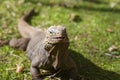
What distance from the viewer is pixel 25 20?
7801mm

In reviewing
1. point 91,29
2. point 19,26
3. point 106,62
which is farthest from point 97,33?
point 19,26

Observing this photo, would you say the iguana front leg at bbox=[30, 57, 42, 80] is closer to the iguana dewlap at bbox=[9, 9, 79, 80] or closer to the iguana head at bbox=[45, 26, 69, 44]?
the iguana dewlap at bbox=[9, 9, 79, 80]

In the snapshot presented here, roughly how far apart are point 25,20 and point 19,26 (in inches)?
18.7

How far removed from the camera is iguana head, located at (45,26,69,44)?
15.3 ft

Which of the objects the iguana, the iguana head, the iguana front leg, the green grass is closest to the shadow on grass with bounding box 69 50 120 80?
the green grass

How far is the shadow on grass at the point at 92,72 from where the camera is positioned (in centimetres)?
560

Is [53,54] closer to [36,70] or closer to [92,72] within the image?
[36,70]

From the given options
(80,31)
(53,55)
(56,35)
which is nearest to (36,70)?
(53,55)

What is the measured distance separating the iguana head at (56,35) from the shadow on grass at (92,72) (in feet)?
3.62

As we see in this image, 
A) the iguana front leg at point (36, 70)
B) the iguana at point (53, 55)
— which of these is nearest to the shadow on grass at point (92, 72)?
the iguana at point (53, 55)

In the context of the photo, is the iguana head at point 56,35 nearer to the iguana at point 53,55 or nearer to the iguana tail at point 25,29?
the iguana at point 53,55

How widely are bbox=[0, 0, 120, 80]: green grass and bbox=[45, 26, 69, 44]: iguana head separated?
3.12 feet

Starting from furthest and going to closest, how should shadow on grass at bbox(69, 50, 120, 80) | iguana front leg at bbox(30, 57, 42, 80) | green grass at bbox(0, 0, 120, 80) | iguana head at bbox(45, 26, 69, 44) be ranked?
1. green grass at bbox(0, 0, 120, 80)
2. shadow on grass at bbox(69, 50, 120, 80)
3. iguana front leg at bbox(30, 57, 42, 80)
4. iguana head at bbox(45, 26, 69, 44)

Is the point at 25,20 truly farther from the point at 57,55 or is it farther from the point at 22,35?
the point at 57,55
